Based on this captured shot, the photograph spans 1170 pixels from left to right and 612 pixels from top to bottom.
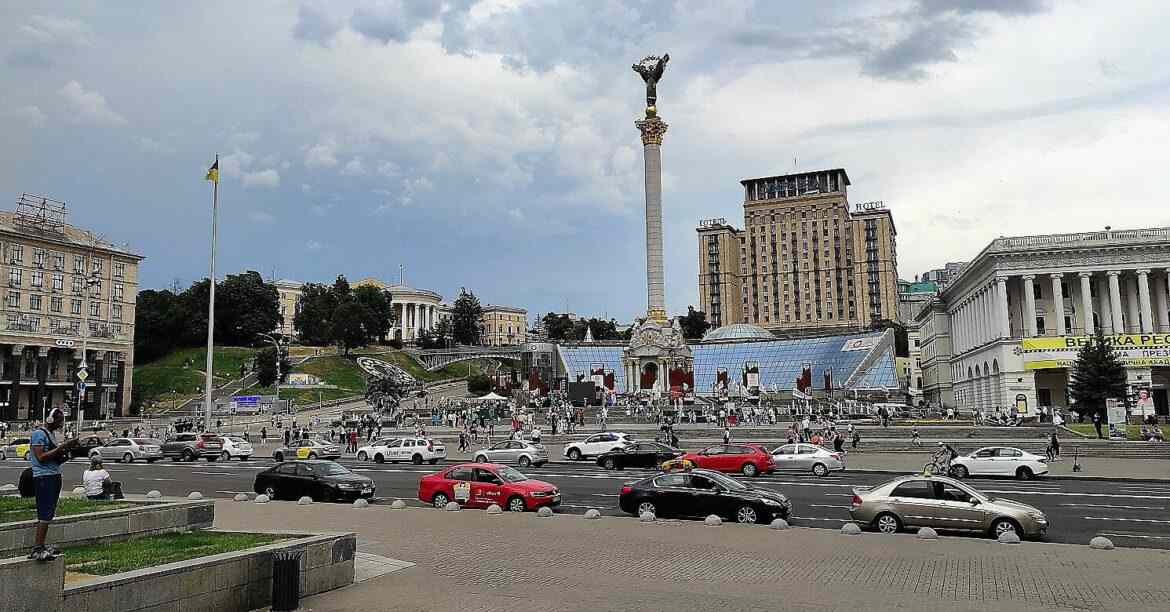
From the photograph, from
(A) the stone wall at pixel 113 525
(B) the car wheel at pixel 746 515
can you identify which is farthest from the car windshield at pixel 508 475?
(A) the stone wall at pixel 113 525

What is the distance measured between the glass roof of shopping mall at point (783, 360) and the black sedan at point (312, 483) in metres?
72.6

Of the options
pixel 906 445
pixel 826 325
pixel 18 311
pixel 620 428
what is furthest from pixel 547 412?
pixel 826 325

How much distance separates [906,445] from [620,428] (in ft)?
70.1

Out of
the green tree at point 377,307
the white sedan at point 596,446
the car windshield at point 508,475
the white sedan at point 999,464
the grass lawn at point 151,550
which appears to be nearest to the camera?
the grass lawn at point 151,550

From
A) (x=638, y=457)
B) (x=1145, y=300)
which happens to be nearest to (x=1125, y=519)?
(x=638, y=457)

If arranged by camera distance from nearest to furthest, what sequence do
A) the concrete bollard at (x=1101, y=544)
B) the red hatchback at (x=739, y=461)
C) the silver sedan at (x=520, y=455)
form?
1. the concrete bollard at (x=1101, y=544)
2. the red hatchback at (x=739, y=461)
3. the silver sedan at (x=520, y=455)

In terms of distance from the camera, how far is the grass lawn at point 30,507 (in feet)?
41.2

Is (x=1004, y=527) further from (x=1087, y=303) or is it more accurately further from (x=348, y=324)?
(x=348, y=324)

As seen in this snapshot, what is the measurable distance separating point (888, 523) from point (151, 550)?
14.1 meters

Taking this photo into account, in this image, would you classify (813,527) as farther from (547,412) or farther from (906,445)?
(547,412)

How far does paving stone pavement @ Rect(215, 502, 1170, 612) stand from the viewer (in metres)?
11.6

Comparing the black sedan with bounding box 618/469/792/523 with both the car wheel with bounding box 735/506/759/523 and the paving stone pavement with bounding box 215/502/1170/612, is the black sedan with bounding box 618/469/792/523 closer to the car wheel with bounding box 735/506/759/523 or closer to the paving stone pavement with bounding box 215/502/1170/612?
the car wheel with bounding box 735/506/759/523

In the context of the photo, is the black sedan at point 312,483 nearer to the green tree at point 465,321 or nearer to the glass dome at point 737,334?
the glass dome at point 737,334

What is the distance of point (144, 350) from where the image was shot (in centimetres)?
12338
